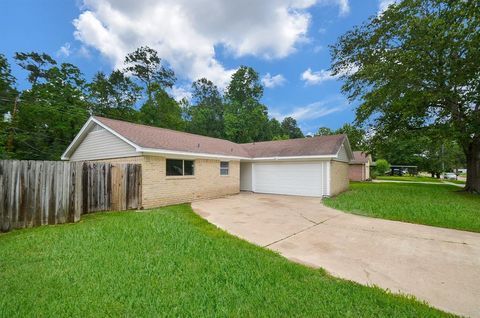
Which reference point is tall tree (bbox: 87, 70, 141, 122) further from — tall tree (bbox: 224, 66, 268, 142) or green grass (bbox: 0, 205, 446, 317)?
green grass (bbox: 0, 205, 446, 317)

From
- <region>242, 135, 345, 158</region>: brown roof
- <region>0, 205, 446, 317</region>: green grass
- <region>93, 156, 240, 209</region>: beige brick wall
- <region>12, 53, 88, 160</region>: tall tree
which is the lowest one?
<region>0, 205, 446, 317</region>: green grass

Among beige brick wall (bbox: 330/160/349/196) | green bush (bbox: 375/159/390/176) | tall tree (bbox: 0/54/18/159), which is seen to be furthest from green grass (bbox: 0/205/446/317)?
green bush (bbox: 375/159/390/176)

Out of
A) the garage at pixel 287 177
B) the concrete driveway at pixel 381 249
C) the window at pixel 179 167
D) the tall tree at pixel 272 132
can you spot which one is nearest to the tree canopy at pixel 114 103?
the tall tree at pixel 272 132

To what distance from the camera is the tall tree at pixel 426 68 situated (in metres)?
12.0

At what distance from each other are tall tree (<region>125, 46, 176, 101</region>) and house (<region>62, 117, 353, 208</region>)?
16.8 metres

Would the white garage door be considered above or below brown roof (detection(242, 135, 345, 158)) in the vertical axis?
below

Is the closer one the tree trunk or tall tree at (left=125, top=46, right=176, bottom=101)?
the tree trunk

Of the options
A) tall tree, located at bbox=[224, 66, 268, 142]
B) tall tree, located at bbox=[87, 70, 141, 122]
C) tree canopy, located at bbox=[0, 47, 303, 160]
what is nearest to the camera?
tree canopy, located at bbox=[0, 47, 303, 160]

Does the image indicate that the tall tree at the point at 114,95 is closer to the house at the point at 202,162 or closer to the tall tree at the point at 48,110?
the tall tree at the point at 48,110

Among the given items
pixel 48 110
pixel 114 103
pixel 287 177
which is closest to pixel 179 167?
pixel 287 177

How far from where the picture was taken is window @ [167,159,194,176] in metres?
10.6

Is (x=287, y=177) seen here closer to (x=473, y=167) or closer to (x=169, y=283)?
(x=169, y=283)

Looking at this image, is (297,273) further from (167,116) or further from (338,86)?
(167,116)

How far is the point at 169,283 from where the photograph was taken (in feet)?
10.7
